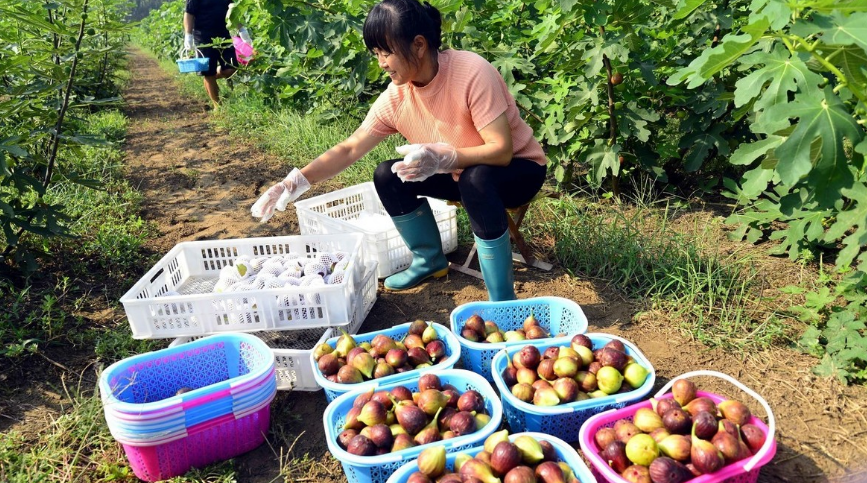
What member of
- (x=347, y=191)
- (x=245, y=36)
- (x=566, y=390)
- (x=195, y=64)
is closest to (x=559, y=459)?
(x=566, y=390)

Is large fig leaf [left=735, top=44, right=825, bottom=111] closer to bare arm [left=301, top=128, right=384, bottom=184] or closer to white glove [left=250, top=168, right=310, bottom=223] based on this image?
bare arm [left=301, top=128, right=384, bottom=184]

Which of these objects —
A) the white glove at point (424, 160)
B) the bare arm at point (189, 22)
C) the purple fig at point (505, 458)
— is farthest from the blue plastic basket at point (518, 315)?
the bare arm at point (189, 22)

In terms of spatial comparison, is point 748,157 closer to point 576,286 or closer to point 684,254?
point 684,254

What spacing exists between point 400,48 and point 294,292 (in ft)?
3.70

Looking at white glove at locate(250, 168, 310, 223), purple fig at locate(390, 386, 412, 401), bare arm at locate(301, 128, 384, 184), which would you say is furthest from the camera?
bare arm at locate(301, 128, 384, 184)

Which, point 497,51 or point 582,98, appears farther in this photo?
point 497,51

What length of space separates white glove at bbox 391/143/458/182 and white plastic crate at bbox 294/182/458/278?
24.3 inches

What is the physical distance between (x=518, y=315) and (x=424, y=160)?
80 centimetres

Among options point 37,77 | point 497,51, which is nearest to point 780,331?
point 497,51

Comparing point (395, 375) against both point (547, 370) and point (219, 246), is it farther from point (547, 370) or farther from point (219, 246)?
point (219, 246)

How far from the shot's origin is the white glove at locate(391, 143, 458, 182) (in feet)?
8.65

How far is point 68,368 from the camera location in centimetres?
272

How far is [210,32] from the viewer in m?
7.91

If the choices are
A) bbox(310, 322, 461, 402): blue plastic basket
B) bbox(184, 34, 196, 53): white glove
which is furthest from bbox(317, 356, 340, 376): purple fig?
bbox(184, 34, 196, 53): white glove
